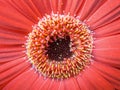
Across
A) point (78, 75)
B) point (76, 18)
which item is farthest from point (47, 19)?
point (78, 75)

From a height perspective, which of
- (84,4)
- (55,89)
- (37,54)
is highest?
(84,4)

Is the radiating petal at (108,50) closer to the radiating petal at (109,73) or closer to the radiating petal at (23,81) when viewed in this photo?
the radiating petal at (109,73)

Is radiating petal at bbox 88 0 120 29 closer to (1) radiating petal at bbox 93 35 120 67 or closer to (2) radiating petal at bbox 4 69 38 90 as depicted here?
(1) radiating petal at bbox 93 35 120 67

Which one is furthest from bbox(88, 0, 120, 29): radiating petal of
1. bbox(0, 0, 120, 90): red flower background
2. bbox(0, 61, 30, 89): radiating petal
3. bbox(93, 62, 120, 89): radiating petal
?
bbox(0, 61, 30, 89): radiating petal

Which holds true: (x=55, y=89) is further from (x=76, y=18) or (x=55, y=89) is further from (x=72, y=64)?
(x=76, y=18)

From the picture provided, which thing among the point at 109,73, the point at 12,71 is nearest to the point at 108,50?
the point at 109,73

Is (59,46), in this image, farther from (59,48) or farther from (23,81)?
(23,81)

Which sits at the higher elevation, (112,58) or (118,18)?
(118,18)
